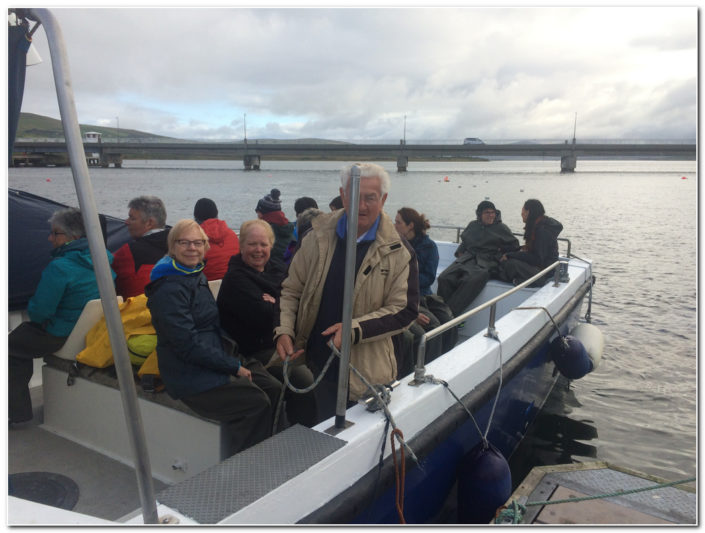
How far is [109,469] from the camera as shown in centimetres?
305

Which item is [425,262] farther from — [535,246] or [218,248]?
[535,246]

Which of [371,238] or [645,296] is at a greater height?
[371,238]

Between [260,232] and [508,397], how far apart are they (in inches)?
80.7

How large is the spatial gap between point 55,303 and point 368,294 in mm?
2142

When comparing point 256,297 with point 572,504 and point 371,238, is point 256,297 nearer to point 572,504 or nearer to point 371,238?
point 371,238

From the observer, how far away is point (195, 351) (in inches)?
102

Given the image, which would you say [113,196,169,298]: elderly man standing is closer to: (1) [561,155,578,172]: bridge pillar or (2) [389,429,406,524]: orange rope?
(2) [389,429,406,524]: orange rope

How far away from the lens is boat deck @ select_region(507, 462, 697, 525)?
3.31 m

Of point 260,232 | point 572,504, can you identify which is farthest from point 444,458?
point 260,232

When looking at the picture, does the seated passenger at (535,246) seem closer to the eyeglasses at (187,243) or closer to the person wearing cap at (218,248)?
the person wearing cap at (218,248)

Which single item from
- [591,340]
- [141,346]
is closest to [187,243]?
[141,346]

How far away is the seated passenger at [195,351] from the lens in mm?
2576

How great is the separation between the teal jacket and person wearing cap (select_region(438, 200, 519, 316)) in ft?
11.9

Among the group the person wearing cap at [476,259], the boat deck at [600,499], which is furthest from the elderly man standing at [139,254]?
the person wearing cap at [476,259]
